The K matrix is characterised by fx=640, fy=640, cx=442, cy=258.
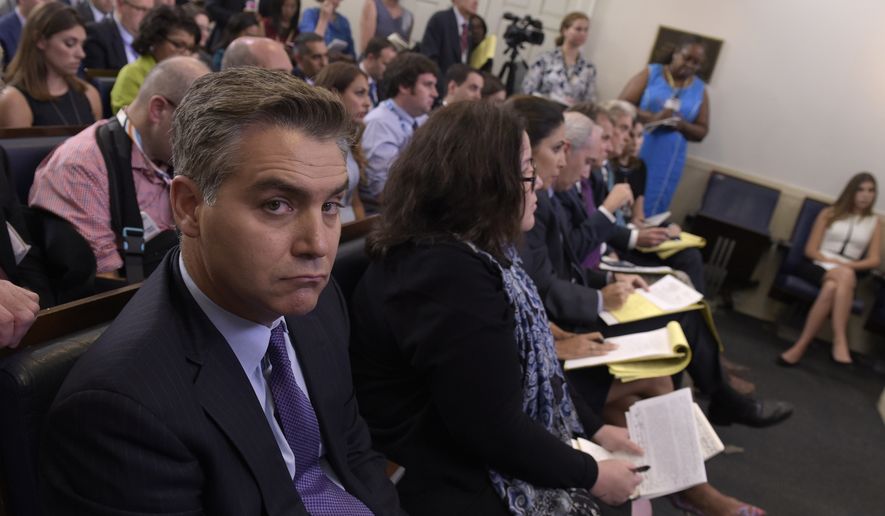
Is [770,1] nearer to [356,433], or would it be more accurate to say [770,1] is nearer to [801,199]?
[801,199]

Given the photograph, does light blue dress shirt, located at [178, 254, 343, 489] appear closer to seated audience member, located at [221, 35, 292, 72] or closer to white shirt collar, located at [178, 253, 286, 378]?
white shirt collar, located at [178, 253, 286, 378]

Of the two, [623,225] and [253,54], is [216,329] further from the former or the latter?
[623,225]

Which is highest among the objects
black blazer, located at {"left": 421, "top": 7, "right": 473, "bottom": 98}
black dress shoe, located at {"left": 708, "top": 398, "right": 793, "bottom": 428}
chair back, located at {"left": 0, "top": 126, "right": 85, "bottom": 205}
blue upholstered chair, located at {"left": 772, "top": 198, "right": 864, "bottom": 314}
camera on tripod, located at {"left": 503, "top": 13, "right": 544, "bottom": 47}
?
camera on tripod, located at {"left": 503, "top": 13, "right": 544, "bottom": 47}

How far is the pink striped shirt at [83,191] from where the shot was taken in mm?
1821

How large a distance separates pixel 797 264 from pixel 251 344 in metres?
4.95

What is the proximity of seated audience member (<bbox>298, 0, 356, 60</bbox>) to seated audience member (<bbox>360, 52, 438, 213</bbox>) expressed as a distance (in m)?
1.49

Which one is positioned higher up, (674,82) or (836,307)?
(674,82)

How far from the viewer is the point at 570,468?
1455 millimetres

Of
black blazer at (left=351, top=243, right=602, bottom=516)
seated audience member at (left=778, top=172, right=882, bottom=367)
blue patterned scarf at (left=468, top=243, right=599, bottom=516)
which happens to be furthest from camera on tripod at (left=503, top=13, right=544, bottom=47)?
black blazer at (left=351, top=243, right=602, bottom=516)

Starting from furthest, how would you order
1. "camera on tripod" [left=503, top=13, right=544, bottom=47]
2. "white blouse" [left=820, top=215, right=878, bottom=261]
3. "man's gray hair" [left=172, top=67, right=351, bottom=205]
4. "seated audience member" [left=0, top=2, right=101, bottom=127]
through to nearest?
"camera on tripod" [left=503, top=13, right=544, bottom=47] → "white blouse" [left=820, top=215, right=878, bottom=261] → "seated audience member" [left=0, top=2, right=101, bottom=127] → "man's gray hair" [left=172, top=67, right=351, bottom=205]

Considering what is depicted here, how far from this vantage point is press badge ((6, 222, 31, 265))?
1646 mm

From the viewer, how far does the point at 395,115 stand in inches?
143

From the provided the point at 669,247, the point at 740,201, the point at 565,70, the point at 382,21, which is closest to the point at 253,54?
the point at 669,247

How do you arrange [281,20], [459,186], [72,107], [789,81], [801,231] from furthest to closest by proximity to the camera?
[789,81], [281,20], [801,231], [72,107], [459,186]
